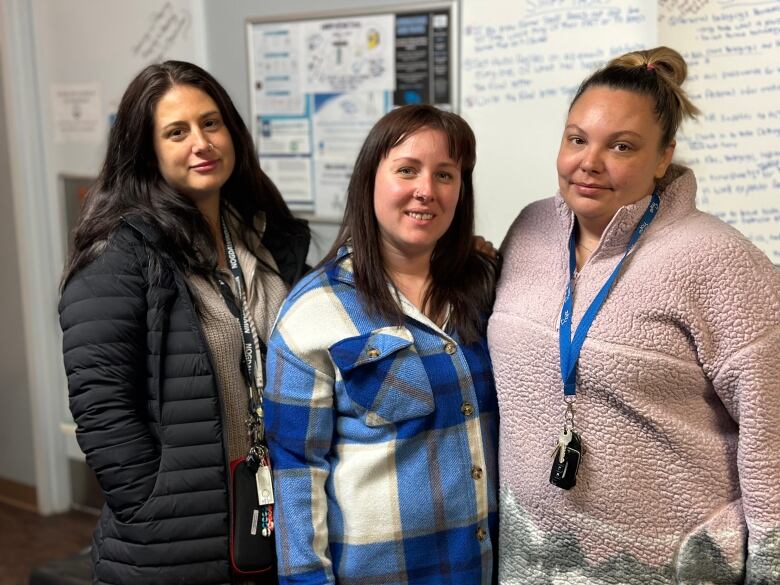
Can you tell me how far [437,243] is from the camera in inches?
67.7

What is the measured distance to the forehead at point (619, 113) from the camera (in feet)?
4.79

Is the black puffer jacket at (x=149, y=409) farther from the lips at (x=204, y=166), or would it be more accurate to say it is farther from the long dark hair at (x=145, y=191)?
the lips at (x=204, y=166)

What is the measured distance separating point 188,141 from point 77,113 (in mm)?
2074

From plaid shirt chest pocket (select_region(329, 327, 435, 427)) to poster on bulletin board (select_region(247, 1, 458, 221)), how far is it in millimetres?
1413

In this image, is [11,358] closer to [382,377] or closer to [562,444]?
[382,377]

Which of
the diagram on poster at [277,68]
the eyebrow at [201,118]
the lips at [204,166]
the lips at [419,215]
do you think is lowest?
the lips at [419,215]

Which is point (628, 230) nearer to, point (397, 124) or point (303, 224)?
point (397, 124)

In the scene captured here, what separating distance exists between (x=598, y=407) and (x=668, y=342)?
0.16m

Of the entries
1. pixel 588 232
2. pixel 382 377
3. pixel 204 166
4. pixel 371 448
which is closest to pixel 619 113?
pixel 588 232

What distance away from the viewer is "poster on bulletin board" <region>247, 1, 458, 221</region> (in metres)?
2.78

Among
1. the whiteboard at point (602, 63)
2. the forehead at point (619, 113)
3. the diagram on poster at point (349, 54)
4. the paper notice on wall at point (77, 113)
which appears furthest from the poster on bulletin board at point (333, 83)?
the forehead at point (619, 113)

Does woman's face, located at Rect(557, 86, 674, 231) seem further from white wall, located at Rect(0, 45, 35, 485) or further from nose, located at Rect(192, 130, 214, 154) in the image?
white wall, located at Rect(0, 45, 35, 485)

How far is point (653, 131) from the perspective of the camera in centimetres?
147

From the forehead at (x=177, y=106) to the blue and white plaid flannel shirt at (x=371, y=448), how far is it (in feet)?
1.57
